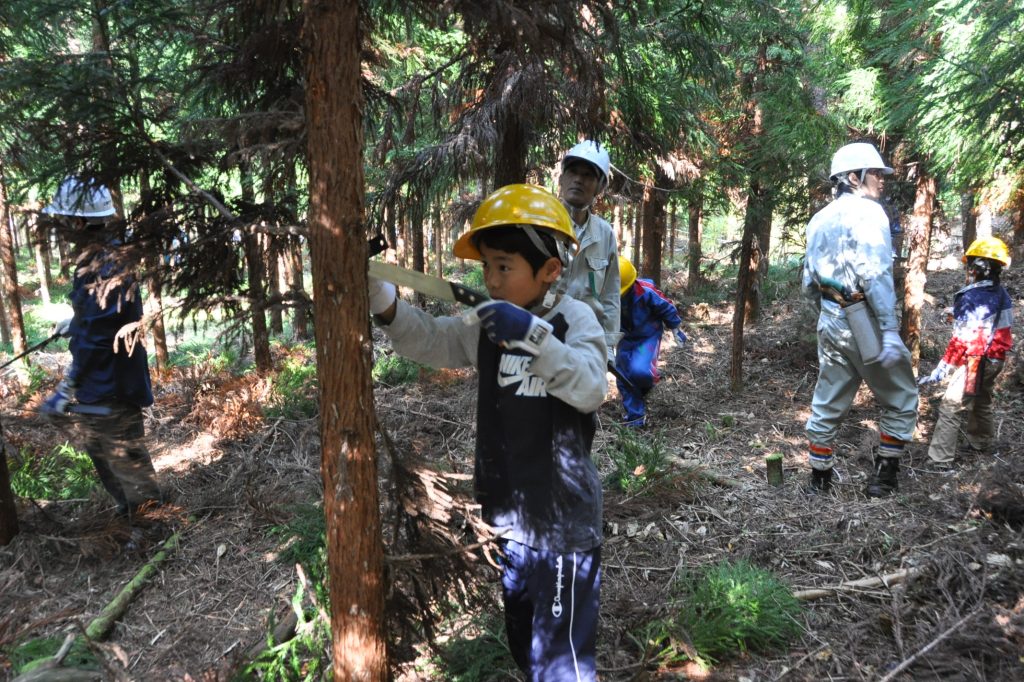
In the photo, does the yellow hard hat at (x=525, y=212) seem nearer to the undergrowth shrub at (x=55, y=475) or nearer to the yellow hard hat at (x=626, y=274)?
the yellow hard hat at (x=626, y=274)

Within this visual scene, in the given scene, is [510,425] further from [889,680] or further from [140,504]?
[140,504]

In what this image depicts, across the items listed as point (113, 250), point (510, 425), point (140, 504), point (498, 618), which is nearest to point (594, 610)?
point (510, 425)

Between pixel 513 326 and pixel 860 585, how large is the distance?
115 inches

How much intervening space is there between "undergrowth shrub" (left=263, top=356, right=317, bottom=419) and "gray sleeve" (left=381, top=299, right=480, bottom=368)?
4.07m

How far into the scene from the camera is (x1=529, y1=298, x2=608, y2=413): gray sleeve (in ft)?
6.28

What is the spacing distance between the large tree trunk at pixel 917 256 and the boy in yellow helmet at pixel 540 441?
253 inches

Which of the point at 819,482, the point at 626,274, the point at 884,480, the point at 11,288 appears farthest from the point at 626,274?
the point at 11,288

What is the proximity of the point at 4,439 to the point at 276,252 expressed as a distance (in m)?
3.23

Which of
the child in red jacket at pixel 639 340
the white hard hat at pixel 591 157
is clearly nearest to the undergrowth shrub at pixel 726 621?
the white hard hat at pixel 591 157

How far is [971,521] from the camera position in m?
4.04

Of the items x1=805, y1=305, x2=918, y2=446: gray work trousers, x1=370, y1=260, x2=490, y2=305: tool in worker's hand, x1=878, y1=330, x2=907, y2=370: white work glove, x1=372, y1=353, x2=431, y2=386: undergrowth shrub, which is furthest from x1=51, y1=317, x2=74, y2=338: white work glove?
x1=878, y1=330, x2=907, y2=370: white work glove

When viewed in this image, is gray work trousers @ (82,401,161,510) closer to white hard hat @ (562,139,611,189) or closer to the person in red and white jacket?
white hard hat @ (562,139,611,189)

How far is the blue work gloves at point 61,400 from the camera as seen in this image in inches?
164

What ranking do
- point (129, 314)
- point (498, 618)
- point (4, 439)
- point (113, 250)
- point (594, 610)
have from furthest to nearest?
point (129, 314)
point (4, 439)
point (498, 618)
point (594, 610)
point (113, 250)
